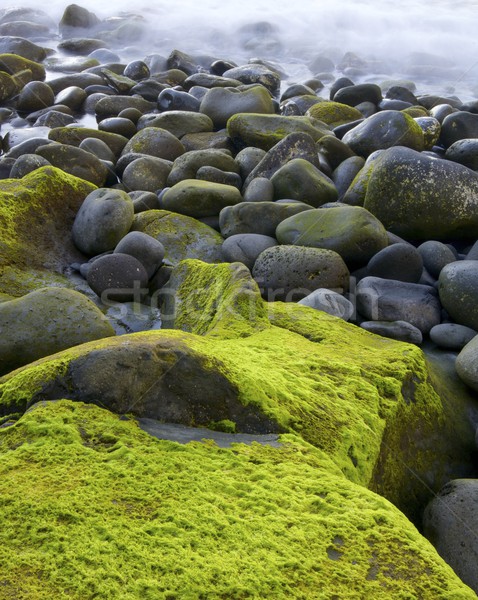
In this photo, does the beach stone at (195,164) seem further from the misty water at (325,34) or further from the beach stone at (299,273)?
the misty water at (325,34)

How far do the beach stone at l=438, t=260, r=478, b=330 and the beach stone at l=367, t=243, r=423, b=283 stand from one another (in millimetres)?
392

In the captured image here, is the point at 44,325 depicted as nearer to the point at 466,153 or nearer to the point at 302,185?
the point at 302,185

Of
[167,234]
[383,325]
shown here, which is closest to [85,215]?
[167,234]

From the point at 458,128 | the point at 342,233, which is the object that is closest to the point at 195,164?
the point at 342,233

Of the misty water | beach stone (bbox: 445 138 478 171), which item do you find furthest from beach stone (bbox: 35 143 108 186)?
the misty water

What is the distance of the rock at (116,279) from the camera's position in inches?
199

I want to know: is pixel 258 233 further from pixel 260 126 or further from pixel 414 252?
pixel 260 126

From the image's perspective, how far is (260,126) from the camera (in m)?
8.34

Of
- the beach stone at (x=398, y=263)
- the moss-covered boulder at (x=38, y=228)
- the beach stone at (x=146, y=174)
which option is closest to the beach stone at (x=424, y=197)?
the beach stone at (x=398, y=263)

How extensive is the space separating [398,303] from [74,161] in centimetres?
429

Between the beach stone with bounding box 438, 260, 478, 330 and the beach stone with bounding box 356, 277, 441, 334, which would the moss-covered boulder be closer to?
the beach stone with bounding box 356, 277, 441, 334

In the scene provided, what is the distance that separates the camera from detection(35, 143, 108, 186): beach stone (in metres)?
7.11

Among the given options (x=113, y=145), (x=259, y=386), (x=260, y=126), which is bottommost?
(x=113, y=145)

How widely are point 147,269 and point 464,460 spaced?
3.10 metres
